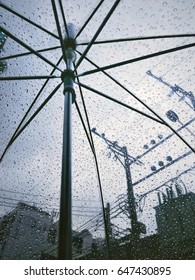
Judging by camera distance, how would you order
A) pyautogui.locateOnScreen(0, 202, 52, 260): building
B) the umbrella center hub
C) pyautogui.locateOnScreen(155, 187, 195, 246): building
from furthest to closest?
pyautogui.locateOnScreen(0, 202, 52, 260): building
pyautogui.locateOnScreen(155, 187, 195, 246): building
the umbrella center hub

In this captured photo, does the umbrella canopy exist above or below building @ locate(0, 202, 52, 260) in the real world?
below

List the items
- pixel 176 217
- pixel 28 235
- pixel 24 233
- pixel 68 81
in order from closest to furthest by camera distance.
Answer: pixel 68 81, pixel 176 217, pixel 24 233, pixel 28 235

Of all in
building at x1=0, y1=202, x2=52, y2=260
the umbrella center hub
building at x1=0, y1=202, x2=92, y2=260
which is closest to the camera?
the umbrella center hub

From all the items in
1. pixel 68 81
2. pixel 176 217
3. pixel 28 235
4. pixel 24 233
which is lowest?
pixel 68 81

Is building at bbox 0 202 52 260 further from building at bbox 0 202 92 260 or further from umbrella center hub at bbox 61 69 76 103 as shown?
umbrella center hub at bbox 61 69 76 103

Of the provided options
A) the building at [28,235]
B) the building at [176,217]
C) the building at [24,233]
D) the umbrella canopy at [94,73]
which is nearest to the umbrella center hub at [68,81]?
the umbrella canopy at [94,73]

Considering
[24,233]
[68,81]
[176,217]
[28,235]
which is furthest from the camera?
[28,235]

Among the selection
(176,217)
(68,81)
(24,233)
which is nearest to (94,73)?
(68,81)

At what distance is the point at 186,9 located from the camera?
2.06m

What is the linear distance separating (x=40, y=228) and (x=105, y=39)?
2863 cm

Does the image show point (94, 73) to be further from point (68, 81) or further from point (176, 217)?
point (176, 217)

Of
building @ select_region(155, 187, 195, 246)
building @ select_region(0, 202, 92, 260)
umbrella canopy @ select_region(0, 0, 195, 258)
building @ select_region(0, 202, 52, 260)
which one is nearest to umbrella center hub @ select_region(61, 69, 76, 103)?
umbrella canopy @ select_region(0, 0, 195, 258)

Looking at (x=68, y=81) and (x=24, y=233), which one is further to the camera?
(x=24, y=233)
